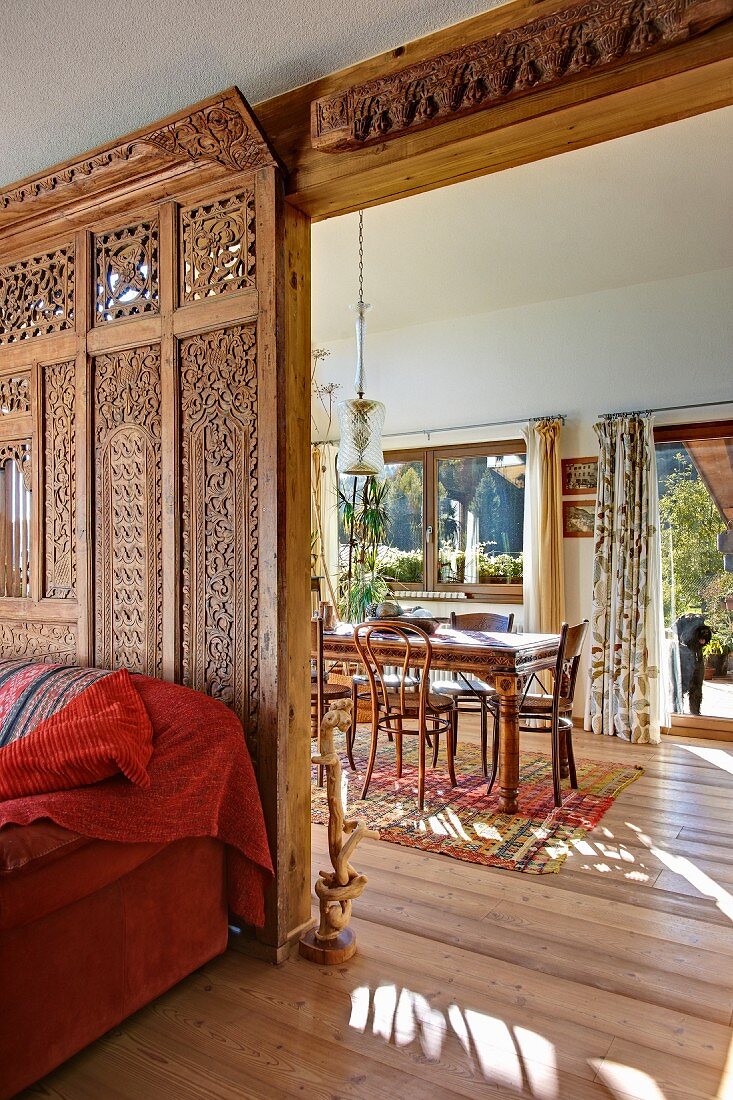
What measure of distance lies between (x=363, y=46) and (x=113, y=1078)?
2.98 meters

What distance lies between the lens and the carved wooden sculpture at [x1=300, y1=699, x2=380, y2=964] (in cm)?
246

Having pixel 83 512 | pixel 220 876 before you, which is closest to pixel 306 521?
pixel 83 512

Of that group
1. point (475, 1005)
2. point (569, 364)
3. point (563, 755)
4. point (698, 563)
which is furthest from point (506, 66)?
point (698, 563)

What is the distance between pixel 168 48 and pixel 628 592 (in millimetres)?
4604

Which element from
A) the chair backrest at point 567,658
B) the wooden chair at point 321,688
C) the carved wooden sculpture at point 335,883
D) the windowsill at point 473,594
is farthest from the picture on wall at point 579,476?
the carved wooden sculpture at point 335,883

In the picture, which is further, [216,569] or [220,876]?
[216,569]

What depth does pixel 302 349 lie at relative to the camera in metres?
2.64

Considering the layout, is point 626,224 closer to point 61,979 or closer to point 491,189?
point 491,189

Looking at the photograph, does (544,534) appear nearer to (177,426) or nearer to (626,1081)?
(177,426)

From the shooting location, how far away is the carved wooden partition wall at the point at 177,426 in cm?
253

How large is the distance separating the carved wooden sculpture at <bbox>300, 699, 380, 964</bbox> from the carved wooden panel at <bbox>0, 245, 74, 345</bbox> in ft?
6.51

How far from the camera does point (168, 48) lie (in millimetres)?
2363

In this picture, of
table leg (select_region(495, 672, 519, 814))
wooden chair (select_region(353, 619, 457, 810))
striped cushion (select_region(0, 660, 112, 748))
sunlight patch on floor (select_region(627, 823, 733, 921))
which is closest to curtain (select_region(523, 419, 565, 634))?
wooden chair (select_region(353, 619, 457, 810))

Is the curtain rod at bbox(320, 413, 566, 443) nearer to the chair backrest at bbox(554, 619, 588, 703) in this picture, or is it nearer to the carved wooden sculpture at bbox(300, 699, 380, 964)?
the chair backrest at bbox(554, 619, 588, 703)
